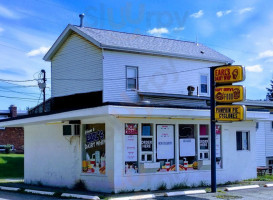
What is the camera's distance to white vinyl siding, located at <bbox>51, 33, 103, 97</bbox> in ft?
75.1

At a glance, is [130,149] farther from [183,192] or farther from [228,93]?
[228,93]

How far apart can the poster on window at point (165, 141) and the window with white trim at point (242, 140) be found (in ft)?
13.7

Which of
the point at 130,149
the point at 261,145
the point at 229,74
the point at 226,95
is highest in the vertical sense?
the point at 229,74

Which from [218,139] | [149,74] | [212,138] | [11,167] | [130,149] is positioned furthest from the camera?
[11,167]

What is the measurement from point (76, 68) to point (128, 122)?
32.3 ft

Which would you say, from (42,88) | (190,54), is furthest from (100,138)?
(42,88)

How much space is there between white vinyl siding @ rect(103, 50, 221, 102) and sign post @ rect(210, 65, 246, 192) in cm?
829

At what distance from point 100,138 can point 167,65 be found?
34.0 ft

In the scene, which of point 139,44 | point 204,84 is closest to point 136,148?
point 139,44

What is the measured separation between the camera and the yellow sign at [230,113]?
14.2m

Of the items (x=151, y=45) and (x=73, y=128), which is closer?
(x=73, y=128)

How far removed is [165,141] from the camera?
16391 millimetres

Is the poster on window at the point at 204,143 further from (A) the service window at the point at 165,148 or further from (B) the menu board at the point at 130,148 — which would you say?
(B) the menu board at the point at 130,148

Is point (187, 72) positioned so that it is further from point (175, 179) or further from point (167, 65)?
point (175, 179)
